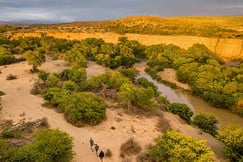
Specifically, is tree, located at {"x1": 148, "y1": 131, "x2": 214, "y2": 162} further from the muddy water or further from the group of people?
the muddy water

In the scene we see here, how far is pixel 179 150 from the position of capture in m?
17.5

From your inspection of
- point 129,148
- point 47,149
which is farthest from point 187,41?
point 47,149

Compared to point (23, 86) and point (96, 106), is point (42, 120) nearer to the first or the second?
point (96, 106)

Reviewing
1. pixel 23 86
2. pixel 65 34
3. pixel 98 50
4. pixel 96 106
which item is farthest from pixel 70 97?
pixel 65 34

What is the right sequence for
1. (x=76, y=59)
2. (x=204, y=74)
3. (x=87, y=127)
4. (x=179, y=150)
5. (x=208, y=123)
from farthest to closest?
(x=76, y=59)
(x=204, y=74)
(x=208, y=123)
(x=87, y=127)
(x=179, y=150)

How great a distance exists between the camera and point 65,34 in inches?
2741

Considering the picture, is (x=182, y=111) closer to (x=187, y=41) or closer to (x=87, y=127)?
(x=87, y=127)

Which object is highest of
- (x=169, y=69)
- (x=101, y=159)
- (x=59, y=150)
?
(x=59, y=150)

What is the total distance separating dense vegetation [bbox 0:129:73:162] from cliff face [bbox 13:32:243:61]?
136 feet

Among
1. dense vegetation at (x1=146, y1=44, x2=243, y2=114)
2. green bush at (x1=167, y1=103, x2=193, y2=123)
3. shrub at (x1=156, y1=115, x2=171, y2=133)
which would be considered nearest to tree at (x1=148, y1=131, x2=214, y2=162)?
shrub at (x1=156, y1=115, x2=171, y2=133)

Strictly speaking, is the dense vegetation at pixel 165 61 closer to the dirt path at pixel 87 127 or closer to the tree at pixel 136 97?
the dirt path at pixel 87 127

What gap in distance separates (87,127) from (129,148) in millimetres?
4520

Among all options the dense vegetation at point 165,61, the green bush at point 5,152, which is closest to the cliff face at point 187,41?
the dense vegetation at point 165,61

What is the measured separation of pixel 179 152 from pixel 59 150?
6452mm
